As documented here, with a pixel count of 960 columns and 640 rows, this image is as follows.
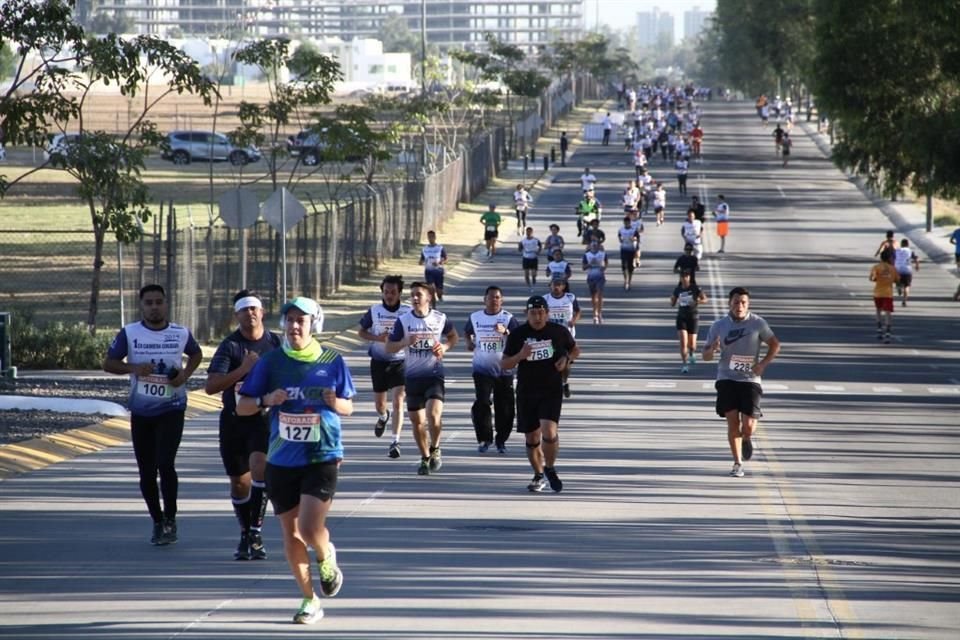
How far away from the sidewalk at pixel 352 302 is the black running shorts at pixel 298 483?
715 cm

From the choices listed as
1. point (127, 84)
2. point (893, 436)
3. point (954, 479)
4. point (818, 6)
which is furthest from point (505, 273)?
point (954, 479)

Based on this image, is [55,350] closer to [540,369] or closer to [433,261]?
[433,261]

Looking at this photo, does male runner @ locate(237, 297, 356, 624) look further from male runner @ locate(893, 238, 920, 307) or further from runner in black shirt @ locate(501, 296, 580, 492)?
male runner @ locate(893, 238, 920, 307)

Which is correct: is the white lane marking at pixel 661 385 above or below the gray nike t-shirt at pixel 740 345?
below

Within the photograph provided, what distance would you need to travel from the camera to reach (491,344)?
57.6 ft

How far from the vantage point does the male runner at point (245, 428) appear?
38.6 feet

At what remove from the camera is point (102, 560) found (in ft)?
39.9

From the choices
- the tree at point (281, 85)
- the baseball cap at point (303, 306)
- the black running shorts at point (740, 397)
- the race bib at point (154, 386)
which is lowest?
the black running shorts at point (740, 397)

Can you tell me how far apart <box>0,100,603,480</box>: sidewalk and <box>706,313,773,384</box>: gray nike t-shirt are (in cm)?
676

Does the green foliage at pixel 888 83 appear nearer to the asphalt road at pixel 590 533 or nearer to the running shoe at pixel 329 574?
the asphalt road at pixel 590 533

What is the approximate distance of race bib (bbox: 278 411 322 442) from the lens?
32.8 ft

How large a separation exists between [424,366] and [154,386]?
4730 millimetres

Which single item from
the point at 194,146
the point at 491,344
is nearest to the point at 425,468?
the point at 491,344

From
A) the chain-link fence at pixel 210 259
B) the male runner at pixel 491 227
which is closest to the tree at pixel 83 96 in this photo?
the chain-link fence at pixel 210 259
